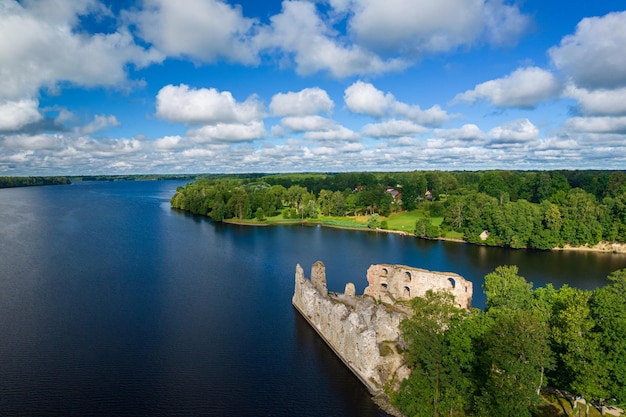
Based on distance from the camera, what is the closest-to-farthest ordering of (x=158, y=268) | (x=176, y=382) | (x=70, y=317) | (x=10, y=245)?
(x=176, y=382) < (x=70, y=317) < (x=158, y=268) < (x=10, y=245)

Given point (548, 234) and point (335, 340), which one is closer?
point (335, 340)

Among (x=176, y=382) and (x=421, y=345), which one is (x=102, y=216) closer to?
(x=176, y=382)

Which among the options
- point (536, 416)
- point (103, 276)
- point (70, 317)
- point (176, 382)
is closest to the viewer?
point (536, 416)

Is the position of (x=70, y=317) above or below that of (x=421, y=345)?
below

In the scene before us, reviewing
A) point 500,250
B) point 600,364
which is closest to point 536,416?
point 600,364

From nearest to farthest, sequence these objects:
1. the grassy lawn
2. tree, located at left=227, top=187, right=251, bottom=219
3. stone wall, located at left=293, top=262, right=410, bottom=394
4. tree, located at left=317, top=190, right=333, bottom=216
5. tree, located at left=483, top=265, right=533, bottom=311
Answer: stone wall, located at left=293, top=262, right=410, bottom=394, tree, located at left=483, top=265, right=533, bottom=311, the grassy lawn, tree, located at left=227, top=187, right=251, bottom=219, tree, located at left=317, top=190, right=333, bottom=216

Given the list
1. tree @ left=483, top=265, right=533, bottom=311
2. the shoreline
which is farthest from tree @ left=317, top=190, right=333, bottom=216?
tree @ left=483, top=265, right=533, bottom=311

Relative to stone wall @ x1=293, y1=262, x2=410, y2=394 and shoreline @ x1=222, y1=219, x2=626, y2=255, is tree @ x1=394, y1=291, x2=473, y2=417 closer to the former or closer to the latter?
stone wall @ x1=293, y1=262, x2=410, y2=394
